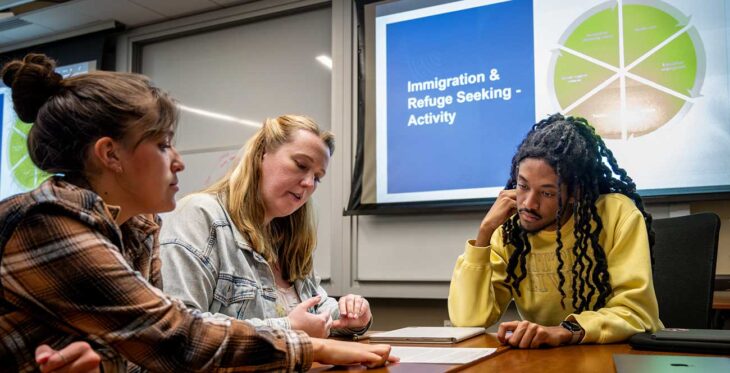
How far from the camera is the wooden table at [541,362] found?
996 millimetres

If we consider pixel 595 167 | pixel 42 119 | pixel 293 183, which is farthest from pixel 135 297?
pixel 595 167

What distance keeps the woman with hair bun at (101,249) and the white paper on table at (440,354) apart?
0.10m

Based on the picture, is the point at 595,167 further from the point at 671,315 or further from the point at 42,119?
the point at 42,119

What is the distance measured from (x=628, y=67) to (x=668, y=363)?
6.84 ft

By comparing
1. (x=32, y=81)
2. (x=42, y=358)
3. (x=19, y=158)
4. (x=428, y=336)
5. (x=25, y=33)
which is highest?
(x=25, y=33)

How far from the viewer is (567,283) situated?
1617 millimetres

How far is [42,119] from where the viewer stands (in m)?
0.94

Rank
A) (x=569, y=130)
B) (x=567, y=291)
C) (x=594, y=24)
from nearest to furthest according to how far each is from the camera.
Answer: (x=567, y=291) < (x=569, y=130) < (x=594, y=24)

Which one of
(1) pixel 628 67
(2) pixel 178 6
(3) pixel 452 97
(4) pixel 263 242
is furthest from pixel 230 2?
(4) pixel 263 242

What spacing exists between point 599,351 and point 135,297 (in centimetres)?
89

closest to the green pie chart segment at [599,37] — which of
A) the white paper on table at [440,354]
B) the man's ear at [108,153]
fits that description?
the white paper on table at [440,354]

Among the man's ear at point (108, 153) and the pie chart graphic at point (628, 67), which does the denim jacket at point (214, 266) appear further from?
the pie chart graphic at point (628, 67)

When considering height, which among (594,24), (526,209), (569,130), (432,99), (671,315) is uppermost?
(594,24)

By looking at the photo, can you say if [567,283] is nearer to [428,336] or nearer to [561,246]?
[561,246]
